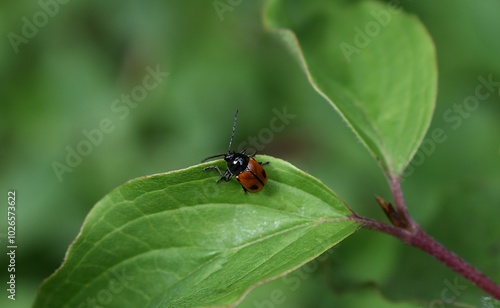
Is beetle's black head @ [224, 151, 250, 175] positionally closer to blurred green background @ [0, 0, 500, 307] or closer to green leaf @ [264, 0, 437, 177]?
green leaf @ [264, 0, 437, 177]

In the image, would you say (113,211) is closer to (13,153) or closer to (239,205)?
(239,205)

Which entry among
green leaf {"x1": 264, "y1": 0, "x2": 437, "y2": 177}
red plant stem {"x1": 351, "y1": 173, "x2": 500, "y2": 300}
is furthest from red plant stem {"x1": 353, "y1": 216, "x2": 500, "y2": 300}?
green leaf {"x1": 264, "y1": 0, "x2": 437, "y2": 177}

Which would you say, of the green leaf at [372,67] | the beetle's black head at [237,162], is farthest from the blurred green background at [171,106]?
the beetle's black head at [237,162]

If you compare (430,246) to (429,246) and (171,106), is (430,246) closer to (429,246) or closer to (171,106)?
(429,246)

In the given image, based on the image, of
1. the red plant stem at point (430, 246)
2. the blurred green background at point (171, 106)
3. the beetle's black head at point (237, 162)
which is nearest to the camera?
the red plant stem at point (430, 246)

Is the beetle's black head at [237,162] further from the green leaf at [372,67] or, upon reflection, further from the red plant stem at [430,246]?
the red plant stem at [430,246]

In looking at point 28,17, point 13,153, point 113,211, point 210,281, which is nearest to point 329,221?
point 210,281

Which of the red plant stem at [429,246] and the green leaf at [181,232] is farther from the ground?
the green leaf at [181,232]
